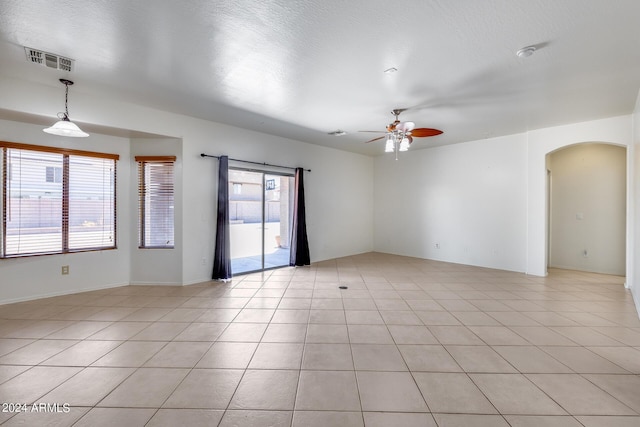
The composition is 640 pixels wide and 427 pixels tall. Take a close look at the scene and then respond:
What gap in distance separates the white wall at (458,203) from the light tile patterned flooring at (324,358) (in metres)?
1.86

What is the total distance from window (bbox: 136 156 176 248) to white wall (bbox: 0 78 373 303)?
0.54ft

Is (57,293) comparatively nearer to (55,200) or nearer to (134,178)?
(55,200)

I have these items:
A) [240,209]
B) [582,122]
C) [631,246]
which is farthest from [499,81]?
[240,209]

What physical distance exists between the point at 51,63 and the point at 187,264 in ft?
10.4

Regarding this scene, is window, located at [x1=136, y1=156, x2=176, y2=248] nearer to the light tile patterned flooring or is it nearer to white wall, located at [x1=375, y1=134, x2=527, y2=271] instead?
the light tile patterned flooring

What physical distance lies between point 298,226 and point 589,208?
6.33 meters

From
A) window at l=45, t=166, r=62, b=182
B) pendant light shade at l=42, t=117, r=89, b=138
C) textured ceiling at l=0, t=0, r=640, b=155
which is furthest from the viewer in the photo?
window at l=45, t=166, r=62, b=182

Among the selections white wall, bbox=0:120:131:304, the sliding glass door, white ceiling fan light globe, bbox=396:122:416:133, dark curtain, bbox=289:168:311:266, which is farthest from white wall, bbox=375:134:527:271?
white wall, bbox=0:120:131:304

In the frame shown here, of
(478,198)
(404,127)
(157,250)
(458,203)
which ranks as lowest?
(157,250)

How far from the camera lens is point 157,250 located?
4703 millimetres

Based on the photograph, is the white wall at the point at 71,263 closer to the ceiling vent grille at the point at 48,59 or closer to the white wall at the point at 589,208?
the ceiling vent grille at the point at 48,59

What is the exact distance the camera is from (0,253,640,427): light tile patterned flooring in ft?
5.86

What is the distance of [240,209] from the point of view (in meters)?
5.52

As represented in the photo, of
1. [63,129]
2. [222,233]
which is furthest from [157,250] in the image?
[63,129]
